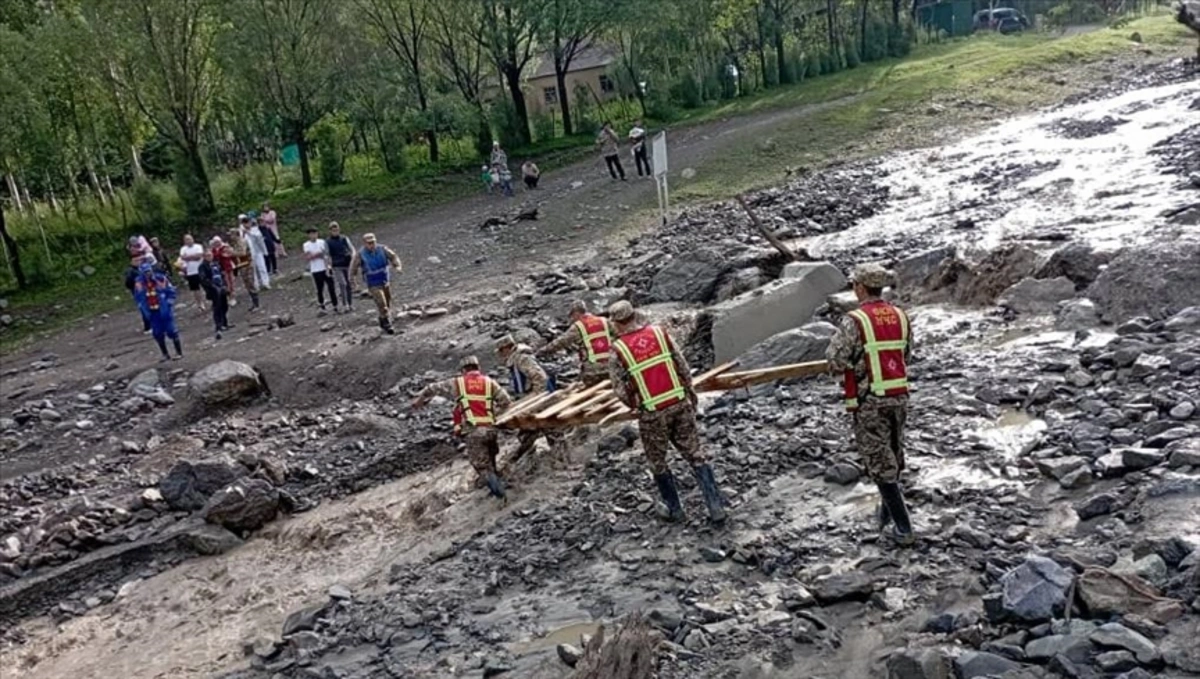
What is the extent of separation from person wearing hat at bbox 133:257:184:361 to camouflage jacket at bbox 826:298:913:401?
1250 centimetres

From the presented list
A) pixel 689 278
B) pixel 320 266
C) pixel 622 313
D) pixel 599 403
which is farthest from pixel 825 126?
pixel 622 313

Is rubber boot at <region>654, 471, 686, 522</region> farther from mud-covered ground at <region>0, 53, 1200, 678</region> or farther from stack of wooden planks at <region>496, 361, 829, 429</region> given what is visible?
stack of wooden planks at <region>496, 361, 829, 429</region>

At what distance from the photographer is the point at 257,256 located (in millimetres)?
19812

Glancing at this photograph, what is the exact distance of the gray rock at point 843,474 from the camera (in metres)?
7.79

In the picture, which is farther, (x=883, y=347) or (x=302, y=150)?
Answer: (x=302, y=150)

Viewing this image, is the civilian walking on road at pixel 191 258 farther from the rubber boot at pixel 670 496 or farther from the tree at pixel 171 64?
the rubber boot at pixel 670 496

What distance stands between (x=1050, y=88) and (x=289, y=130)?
78.0ft

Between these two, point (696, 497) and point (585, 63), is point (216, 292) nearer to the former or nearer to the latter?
point (696, 497)

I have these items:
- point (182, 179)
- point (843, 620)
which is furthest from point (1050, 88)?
point (843, 620)

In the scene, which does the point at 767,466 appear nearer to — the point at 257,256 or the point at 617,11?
the point at 257,256

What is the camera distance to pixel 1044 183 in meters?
17.4

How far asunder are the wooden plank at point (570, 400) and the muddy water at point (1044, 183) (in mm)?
6605

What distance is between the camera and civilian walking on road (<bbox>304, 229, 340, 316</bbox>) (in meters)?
17.2

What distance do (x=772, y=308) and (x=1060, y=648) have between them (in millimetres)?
7184
